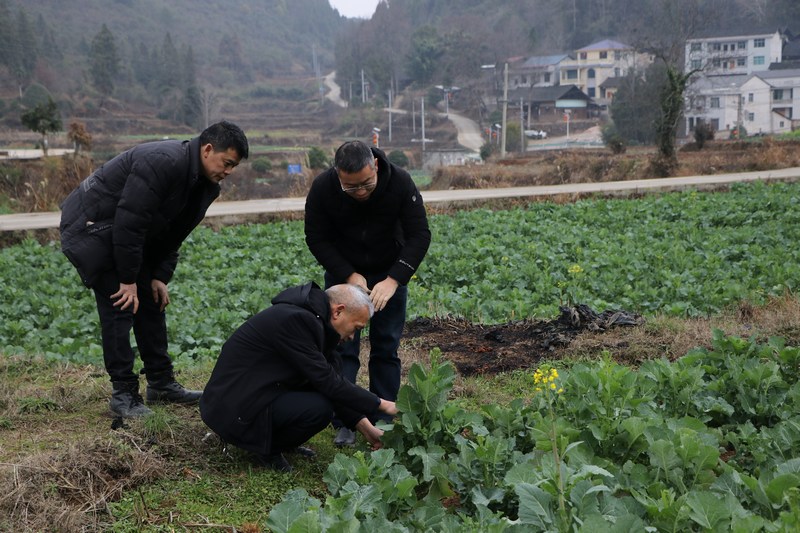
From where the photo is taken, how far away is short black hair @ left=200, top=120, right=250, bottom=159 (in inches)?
182

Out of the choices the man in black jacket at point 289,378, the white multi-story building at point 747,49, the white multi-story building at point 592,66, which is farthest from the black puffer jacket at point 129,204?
the white multi-story building at point 592,66

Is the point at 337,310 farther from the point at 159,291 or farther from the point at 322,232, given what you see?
the point at 159,291

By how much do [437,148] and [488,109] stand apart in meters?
14.9

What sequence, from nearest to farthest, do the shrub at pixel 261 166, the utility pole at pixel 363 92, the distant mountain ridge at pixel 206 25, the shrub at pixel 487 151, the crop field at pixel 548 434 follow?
the crop field at pixel 548 434, the shrub at pixel 261 166, the shrub at pixel 487 151, the utility pole at pixel 363 92, the distant mountain ridge at pixel 206 25

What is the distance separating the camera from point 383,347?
5016 mm

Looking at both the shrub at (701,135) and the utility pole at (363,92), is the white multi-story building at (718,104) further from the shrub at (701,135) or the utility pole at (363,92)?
the utility pole at (363,92)

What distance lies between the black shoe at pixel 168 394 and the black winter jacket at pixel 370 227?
1328 millimetres

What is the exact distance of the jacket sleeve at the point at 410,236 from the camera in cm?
484

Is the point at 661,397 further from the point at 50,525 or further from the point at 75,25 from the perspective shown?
the point at 75,25

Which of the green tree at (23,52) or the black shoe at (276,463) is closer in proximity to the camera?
the black shoe at (276,463)

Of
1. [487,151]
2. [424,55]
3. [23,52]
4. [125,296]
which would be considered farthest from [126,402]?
[424,55]

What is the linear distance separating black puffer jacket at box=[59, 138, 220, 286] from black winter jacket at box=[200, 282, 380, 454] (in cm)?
88

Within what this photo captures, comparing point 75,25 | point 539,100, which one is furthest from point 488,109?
point 75,25

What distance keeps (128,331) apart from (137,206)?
83 cm
